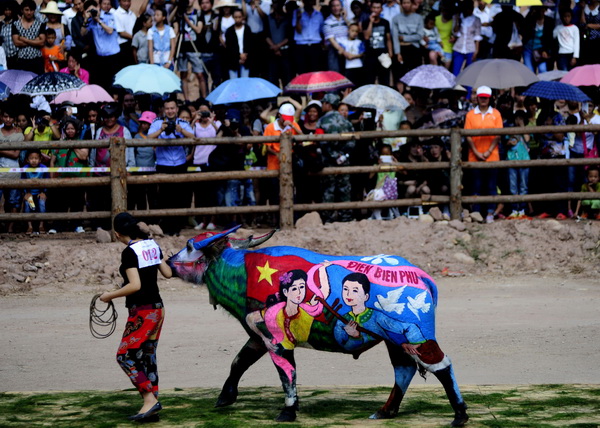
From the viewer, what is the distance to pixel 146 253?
759cm

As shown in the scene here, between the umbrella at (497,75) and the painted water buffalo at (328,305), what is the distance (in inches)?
333

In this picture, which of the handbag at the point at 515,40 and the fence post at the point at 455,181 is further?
the handbag at the point at 515,40

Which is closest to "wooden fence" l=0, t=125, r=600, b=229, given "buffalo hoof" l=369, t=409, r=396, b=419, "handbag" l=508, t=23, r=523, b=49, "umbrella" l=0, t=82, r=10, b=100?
"umbrella" l=0, t=82, r=10, b=100

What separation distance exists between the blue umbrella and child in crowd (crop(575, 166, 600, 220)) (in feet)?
3.54

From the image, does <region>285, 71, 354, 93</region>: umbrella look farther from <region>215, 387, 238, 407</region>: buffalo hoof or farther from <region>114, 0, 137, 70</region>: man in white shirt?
<region>215, 387, 238, 407</region>: buffalo hoof

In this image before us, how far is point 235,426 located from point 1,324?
211 inches

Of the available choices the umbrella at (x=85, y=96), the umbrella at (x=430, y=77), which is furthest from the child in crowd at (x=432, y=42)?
the umbrella at (x=85, y=96)

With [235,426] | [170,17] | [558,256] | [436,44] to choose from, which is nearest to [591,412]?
[235,426]

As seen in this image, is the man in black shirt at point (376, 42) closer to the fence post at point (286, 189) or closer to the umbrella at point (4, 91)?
the fence post at point (286, 189)

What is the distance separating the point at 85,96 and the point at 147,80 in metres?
0.94

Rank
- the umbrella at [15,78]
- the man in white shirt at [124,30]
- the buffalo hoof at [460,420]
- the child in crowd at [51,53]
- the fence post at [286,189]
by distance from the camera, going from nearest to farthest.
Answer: the buffalo hoof at [460,420], the fence post at [286,189], the umbrella at [15,78], the child in crowd at [51,53], the man in white shirt at [124,30]

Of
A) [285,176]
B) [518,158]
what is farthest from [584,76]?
[285,176]

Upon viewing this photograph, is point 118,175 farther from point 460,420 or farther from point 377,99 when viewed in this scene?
point 460,420

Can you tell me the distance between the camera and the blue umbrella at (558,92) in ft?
50.0
